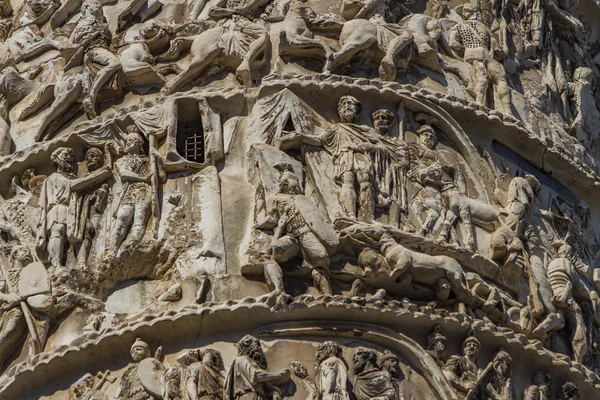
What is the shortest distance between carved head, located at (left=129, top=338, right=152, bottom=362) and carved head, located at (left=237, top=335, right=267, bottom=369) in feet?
2.88

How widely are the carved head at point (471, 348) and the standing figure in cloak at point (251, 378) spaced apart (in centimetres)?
176

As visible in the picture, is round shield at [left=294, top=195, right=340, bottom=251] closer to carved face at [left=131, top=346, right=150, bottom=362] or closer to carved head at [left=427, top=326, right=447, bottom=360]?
carved head at [left=427, top=326, right=447, bottom=360]

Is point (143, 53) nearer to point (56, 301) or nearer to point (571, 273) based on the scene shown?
point (56, 301)

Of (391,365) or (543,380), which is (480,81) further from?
(391,365)

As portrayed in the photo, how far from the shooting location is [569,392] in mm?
18906

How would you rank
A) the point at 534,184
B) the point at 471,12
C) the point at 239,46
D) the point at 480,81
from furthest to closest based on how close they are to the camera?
the point at 471,12 → the point at 480,81 → the point at 239,46 → the point at 534,184

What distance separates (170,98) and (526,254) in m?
4.00

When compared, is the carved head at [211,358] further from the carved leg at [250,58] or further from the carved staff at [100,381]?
the carved leg at [250,58]

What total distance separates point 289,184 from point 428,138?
1827mm

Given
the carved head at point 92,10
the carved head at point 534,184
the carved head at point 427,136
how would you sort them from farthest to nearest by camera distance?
the carved head at point 92,10 < the carved head at point 534,184 < the carved head at point 427,136

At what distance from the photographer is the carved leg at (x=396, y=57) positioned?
Answer: 20.8m

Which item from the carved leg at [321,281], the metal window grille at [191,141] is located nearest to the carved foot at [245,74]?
the metal window grille at [191,141]

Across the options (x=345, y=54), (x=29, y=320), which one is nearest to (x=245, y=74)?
(x=345, y=54)

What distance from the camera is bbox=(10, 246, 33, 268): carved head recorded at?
19531 mm
